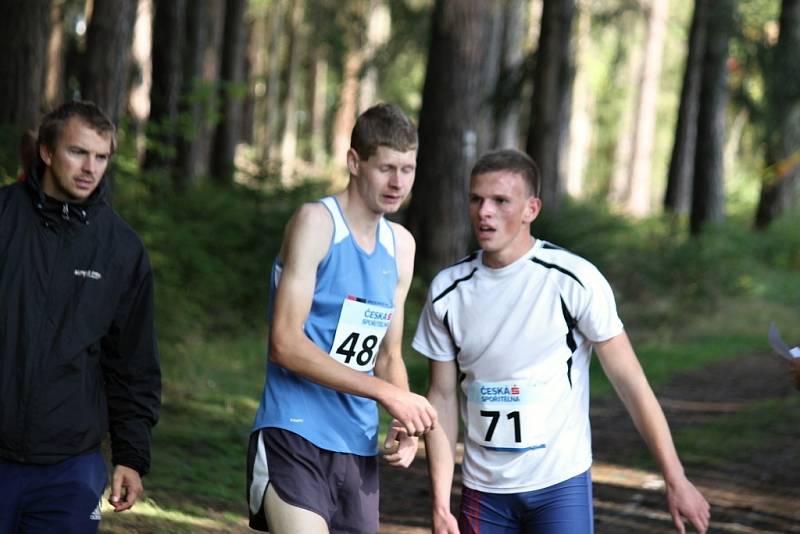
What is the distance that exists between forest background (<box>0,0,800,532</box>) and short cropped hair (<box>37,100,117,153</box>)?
1580 mm

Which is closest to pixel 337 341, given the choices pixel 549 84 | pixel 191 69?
pixel 549 84

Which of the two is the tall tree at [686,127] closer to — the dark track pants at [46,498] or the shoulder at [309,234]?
the shoulder at [309,234]

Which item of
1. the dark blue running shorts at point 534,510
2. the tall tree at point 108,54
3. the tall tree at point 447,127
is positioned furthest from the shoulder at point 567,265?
the tall tree at point 447,127

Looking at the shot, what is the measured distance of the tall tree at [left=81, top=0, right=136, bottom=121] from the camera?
36.9 feet

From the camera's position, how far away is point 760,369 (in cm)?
1689

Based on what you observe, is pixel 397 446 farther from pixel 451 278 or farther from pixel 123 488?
pixel 123 488

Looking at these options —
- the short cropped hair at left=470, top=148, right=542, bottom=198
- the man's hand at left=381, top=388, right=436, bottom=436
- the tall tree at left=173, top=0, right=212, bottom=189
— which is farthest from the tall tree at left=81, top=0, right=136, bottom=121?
the tall tree at left=173, top=0, right=212, bottom=189

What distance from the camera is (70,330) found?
4379 mm

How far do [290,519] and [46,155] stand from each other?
1460mm

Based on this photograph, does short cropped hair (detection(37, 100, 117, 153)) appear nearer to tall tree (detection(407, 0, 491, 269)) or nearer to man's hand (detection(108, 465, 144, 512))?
man's hand (detection(108, 465, 144, 512))

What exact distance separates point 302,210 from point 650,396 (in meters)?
1.45

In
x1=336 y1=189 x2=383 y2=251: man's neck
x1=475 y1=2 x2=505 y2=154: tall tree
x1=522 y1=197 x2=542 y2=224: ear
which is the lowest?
x1=336 y1=189 x2=383 y2=251: man's neck

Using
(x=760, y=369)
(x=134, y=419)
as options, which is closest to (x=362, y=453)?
(x=134, y=419)

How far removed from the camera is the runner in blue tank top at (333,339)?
4.63 metres
